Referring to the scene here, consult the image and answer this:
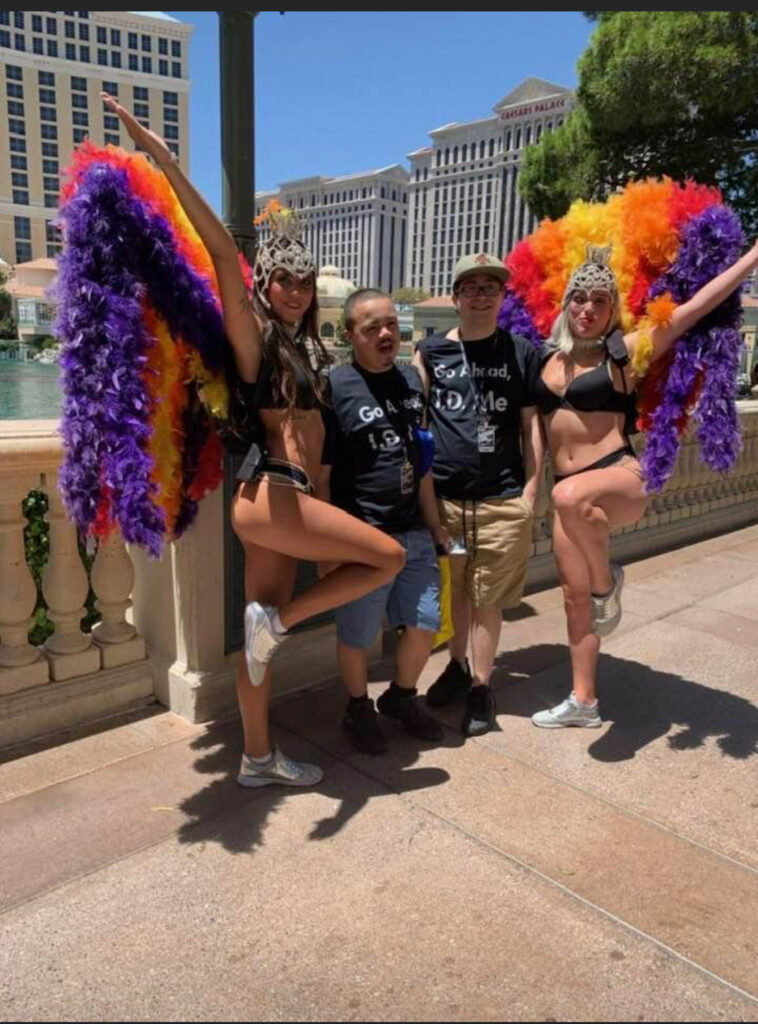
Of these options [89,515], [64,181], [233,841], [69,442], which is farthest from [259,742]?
[64,181]

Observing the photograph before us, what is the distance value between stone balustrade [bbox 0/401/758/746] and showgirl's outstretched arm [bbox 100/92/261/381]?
1013mm

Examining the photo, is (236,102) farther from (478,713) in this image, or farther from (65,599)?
(478,713)

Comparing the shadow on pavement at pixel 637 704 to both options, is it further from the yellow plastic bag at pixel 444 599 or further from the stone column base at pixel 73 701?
the stone column base at pixel 73 701

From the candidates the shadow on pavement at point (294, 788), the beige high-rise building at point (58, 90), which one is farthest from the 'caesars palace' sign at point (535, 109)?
the shadow on pavement at point (294, 788)

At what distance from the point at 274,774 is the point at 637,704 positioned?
5.92 feet

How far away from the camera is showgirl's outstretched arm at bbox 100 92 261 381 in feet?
7.33

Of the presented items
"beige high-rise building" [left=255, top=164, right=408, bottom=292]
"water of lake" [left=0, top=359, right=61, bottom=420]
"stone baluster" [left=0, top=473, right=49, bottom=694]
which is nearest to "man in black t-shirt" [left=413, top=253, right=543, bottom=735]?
"stone baluster" [left=0, top=473, right=49, bottom=694]

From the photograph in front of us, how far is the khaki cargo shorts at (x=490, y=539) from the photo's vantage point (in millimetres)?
3348

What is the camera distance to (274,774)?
9.52 ft

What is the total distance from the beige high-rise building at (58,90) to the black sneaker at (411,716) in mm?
114121

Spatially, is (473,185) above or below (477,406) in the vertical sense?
above

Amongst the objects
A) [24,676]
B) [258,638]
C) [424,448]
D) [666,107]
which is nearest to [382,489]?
[424,448]

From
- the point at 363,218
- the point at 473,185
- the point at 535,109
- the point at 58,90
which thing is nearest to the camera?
the point at 58,90

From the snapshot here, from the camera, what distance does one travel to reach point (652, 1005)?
1.95 metres
